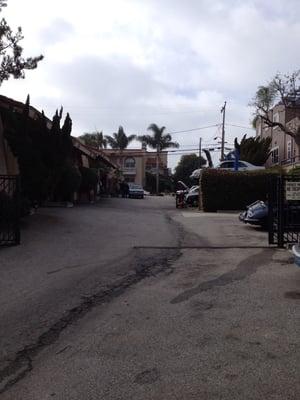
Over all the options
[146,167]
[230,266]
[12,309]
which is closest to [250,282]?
[230,266]

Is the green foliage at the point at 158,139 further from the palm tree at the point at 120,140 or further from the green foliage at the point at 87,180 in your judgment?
the green foliage at the point at 87,180

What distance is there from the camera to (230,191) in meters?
28.5

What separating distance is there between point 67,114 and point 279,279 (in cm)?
1280

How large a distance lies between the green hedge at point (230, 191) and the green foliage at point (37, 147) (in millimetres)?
9815

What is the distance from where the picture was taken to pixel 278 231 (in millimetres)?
14562

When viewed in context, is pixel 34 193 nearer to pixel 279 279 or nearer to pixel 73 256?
pixel 73 256

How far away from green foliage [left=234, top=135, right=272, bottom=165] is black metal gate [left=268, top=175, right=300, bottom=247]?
3454cm

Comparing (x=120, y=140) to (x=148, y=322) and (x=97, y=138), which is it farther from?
(x=148, y=322)

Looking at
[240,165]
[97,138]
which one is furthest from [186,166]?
[240,165]

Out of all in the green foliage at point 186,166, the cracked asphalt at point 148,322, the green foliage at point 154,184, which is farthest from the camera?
the green foliage at point 154,184

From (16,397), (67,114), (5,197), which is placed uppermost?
(67,114)

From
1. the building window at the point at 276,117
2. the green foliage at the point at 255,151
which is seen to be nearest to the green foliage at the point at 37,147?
the green foliage at the point at 255,151

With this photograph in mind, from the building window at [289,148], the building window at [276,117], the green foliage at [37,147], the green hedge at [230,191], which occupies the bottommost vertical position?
the green hedge at [230,191]

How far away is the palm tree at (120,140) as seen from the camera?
8306 cm
